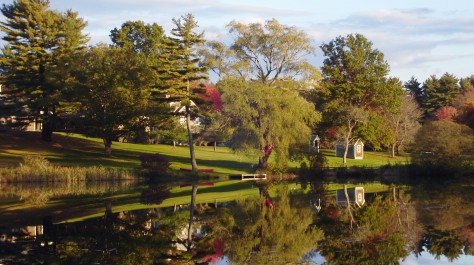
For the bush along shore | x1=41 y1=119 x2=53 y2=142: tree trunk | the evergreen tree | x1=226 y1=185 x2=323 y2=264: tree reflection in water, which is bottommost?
x1=226 y1=185 x2=323 y2=264: tree reflection in water

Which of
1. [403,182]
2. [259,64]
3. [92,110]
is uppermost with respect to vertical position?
[259,64]

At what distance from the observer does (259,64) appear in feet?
195

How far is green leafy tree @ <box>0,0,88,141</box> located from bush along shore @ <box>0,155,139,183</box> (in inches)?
600

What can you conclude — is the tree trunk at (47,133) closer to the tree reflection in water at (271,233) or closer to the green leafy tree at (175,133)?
the green leafy tree at (175,133)

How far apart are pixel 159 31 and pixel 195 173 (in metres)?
42.4

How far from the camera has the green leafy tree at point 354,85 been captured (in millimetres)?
70000

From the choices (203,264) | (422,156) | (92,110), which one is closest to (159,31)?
(92,110)

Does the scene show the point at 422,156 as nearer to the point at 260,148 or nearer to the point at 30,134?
the point at 260,148

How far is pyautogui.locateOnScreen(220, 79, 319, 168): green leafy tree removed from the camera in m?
53.4

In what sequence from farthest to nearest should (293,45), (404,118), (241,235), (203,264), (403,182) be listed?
(404,118) → (293,45) → (403,182) → (241,235) → (203,264)

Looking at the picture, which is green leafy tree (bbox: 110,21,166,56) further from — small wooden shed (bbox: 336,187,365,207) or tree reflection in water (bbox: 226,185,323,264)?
tree reflection in water (bbox: 226,185,323,264)

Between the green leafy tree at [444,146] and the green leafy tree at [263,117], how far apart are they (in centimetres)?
960

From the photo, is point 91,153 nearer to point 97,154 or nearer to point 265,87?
point 97,154

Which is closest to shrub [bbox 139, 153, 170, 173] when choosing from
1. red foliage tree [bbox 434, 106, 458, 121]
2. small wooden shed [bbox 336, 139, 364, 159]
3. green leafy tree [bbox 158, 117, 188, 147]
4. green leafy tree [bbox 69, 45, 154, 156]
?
green leafy tree [bbox 69, 45, 154, 156]
